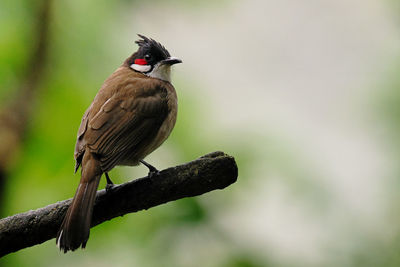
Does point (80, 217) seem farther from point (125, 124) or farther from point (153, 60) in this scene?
point (153, 60)

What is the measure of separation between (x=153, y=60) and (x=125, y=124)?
0.77m

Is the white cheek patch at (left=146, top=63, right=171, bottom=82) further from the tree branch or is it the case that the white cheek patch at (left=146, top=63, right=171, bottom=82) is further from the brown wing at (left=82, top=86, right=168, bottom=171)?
the tree branch

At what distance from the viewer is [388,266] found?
406cm

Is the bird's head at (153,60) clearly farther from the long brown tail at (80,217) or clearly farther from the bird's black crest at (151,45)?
the long brown tail at (80,217)

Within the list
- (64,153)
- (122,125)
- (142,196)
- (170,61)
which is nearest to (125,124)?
(122,125)

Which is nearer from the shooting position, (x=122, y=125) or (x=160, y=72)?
(x=122, y=125)

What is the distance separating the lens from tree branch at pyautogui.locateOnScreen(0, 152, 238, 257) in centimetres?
282

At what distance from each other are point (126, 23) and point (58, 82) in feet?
2.54

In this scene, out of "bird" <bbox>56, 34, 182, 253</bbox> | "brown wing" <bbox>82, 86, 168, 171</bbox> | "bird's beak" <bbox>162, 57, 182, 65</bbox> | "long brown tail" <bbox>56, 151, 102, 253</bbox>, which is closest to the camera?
"long brown tail" <bbox>56, 151, 102, 253</bbox>

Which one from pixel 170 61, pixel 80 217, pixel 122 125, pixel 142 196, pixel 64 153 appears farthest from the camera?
pixel 64 153

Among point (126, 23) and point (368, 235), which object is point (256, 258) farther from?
point (126, 23)

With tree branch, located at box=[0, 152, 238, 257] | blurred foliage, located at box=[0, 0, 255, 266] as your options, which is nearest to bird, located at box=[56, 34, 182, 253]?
tree branch, located at box=[0, 152, 238, 257]

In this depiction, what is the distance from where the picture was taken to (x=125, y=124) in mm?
3361

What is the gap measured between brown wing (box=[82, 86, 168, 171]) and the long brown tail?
0.41ft
